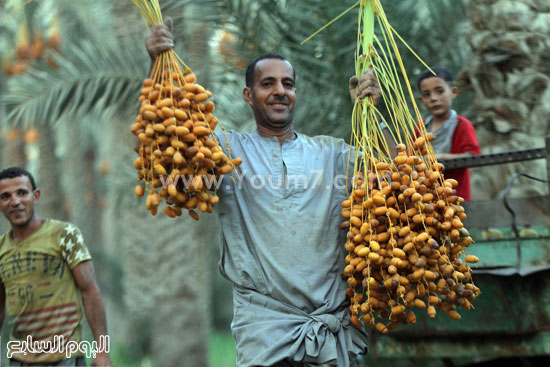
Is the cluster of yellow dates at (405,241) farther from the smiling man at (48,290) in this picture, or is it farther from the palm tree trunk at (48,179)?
the palm tree trunk at (48,179)

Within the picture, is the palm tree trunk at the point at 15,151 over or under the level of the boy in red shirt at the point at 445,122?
over

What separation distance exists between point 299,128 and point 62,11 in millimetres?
8256

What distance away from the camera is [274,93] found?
2857 millimetres

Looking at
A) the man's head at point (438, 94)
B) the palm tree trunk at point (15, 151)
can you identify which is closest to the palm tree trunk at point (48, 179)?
the palm tree trunk at point (15, 151)

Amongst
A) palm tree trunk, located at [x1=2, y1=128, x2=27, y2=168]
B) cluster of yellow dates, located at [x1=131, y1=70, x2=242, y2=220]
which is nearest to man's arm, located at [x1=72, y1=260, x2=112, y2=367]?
cluster of yellow dates, located at [x1=131, y1=70, x2=242, y2=220]

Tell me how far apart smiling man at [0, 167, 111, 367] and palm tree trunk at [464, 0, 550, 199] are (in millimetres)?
2541

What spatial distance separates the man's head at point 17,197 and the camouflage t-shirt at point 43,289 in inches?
5.1

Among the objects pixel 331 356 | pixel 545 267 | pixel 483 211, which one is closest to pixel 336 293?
pixel 331 356

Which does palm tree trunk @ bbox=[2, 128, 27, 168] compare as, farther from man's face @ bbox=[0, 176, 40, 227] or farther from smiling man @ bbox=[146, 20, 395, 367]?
smiling man @ bbox=[146, 20, 395, 367]

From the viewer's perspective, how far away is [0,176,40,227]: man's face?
3.73m

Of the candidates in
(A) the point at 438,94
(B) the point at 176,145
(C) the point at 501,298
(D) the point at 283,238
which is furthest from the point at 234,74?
(B) the point at 176,145

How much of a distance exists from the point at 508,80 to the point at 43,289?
3282mm

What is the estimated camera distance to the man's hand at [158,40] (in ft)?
8.48

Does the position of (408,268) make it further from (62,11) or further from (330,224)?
(62,11)
